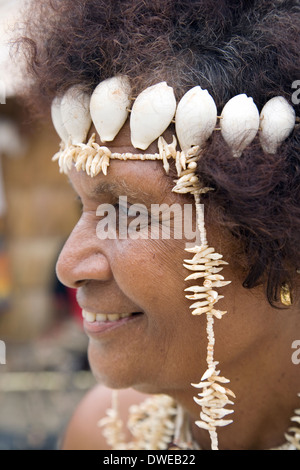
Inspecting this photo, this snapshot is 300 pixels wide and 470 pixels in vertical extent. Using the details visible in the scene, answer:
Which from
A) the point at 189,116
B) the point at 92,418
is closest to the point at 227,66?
the point at 189,116

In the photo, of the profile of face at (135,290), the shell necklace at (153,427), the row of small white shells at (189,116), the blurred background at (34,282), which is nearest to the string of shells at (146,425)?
the shell necklace at (153,427)

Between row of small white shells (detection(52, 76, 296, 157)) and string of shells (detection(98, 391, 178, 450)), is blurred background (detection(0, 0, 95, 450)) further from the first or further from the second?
row of small white shells (detection(52, 76, 296, 157))

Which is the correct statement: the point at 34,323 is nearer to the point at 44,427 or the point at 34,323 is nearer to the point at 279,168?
the point at 44,427

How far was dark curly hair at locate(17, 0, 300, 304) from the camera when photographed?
1.20m

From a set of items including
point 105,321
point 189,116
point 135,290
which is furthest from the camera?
point 105,321

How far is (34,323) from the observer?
15.4 feet

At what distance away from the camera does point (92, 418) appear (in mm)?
1961

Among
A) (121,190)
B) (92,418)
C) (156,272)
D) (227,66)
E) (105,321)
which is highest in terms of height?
(227,66)

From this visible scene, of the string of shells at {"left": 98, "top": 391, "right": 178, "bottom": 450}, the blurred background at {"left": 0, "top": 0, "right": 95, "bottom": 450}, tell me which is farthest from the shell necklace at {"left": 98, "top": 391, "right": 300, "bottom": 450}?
the blurred background at {"left": 0, "top": 0, "right": 95, "bottom": 450}

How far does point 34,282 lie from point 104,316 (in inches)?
132

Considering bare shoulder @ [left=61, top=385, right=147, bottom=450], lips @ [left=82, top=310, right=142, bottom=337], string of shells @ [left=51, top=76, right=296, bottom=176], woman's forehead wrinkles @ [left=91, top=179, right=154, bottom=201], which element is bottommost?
bare shoulder @ [left=61, top=385, right=147, bottom=450]

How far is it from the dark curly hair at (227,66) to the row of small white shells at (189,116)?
0.08 feet

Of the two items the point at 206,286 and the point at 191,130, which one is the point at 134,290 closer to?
the point at 206,286

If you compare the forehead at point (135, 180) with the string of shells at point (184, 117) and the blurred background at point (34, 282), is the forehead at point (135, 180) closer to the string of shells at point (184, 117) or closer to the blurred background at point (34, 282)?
the string of shells at point (184, 117)
